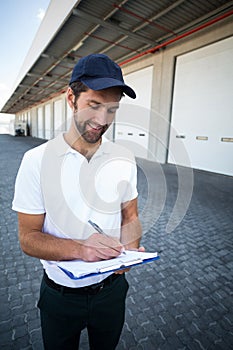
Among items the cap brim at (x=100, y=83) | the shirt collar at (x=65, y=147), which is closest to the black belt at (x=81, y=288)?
the shirt collar at (x=65, y=147)

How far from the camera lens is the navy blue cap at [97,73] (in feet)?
2.18

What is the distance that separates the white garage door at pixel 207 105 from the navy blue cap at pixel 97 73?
4969 mm

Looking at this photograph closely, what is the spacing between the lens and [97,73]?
68cm

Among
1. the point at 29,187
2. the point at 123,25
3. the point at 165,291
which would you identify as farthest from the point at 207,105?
the point at 29,187

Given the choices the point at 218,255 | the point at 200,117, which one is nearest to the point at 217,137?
the point at 200,117

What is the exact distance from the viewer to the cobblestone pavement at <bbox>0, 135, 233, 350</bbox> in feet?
4.11

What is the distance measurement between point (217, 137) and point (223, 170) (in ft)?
2.95

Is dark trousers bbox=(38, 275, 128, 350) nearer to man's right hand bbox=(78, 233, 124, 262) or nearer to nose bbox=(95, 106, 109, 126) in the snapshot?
man's right hand bbox=(78, 233, 124, 262)

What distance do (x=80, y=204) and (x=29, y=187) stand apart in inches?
6.9

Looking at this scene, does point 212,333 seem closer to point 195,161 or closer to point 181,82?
point 195,161

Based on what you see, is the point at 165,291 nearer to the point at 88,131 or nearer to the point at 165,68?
the point at 88,131

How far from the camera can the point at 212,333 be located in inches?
51.5

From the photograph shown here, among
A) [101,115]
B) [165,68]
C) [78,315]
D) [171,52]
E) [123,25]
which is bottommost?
[78,315]

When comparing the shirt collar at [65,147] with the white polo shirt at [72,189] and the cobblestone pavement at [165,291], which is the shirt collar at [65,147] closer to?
the white polo shirt at [72,189]
